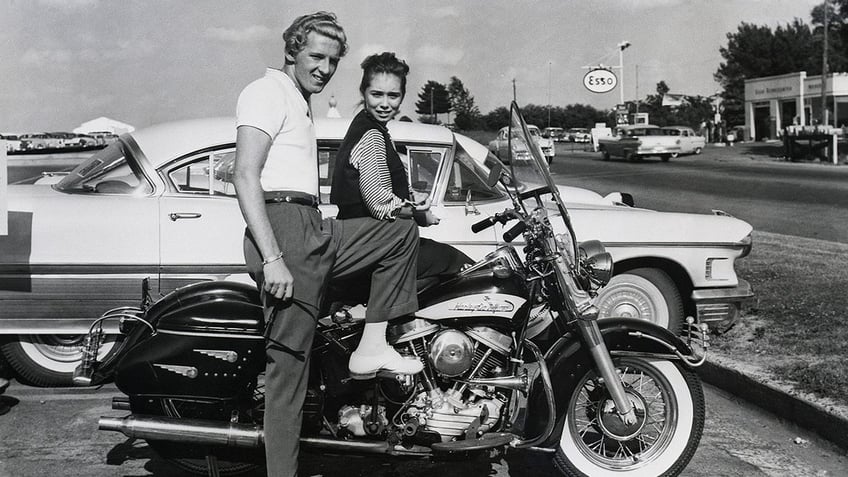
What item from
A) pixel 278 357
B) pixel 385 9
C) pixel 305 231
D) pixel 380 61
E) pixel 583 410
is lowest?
pixel 583 410

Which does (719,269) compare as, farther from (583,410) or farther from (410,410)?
(410,410)

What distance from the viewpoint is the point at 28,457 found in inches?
167

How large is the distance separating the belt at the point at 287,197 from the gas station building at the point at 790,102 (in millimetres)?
46307

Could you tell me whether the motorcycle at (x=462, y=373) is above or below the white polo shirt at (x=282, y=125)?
below

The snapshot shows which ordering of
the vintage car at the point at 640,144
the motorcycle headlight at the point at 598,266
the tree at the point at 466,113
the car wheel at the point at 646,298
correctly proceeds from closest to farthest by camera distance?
the motorcycle headlight at the point at 598,266
the car wheel at the point at 646,298
the tree at the point at 466,113
the vintage car at the point at 640,144

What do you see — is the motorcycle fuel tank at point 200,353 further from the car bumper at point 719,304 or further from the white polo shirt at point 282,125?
the car bumper at point 719,304

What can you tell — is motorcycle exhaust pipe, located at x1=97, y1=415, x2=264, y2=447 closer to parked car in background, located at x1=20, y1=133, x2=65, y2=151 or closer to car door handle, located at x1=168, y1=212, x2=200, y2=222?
car door handle, located at x1=168, y1=212, x2=200, y2=222

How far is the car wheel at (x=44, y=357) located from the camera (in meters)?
5.37

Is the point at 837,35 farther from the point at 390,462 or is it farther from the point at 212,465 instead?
the point at 212,465

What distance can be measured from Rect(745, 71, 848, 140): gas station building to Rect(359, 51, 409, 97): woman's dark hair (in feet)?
150

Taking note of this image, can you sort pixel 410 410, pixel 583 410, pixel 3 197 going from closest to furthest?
pixel 410 410 → pixel 583 410 → pixel 3 197

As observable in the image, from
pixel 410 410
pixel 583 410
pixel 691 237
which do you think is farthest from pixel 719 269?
pixel 410 410

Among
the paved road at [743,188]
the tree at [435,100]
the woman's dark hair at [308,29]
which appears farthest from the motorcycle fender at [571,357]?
the paved road at [743,188]

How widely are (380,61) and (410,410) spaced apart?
146 cm
